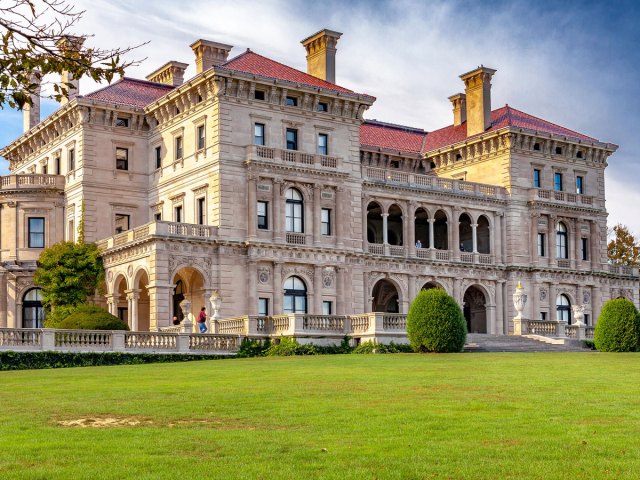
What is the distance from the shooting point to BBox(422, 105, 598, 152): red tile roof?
70188 mm

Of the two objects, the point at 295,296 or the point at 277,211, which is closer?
the point at 277,211

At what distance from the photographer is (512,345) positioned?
1939 inches

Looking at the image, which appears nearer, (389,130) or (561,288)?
(561,288)

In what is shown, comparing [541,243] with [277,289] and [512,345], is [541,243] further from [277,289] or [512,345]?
[277,289]

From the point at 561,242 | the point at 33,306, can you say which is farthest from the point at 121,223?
the point at 561,242

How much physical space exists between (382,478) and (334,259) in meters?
46.7

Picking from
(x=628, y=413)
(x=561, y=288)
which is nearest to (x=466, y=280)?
(x=561, y=288)

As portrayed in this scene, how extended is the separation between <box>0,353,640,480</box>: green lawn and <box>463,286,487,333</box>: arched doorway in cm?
4188

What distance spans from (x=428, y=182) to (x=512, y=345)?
19.3m

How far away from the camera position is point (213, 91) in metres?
56.3

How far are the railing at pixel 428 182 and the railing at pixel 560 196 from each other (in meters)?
2.22

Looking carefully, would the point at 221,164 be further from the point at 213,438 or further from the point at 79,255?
the point at 213,438

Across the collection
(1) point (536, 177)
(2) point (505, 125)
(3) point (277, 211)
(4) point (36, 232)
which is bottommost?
(4) point (36, 232)

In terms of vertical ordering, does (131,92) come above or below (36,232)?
above
